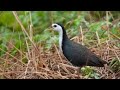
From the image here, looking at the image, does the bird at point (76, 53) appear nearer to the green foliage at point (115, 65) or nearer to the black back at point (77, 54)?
the black back at point (77, 54)

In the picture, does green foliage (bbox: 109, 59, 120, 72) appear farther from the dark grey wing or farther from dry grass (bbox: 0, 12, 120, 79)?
the dark grey wing

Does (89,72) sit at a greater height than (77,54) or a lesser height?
lesser

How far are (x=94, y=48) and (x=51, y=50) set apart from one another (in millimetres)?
393

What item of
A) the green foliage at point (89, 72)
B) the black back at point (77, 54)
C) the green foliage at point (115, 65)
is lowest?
the green foliage at point (89, 72)

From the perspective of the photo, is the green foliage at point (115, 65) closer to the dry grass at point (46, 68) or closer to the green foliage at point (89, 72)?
the dry grass at point (46, 68)

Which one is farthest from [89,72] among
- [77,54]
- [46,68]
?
[46,68]

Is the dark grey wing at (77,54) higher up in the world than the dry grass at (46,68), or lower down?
higher up

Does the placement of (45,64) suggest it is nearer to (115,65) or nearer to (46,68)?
(46,68)

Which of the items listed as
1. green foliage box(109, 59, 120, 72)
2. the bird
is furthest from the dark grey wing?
green foliage box(109, 59, 120, 72)

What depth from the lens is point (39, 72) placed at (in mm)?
4586

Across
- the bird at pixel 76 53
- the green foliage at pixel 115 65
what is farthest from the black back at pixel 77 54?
the green foliage at pixel 115 65

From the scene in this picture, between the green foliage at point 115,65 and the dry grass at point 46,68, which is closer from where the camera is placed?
the dry grass at point 46,68
